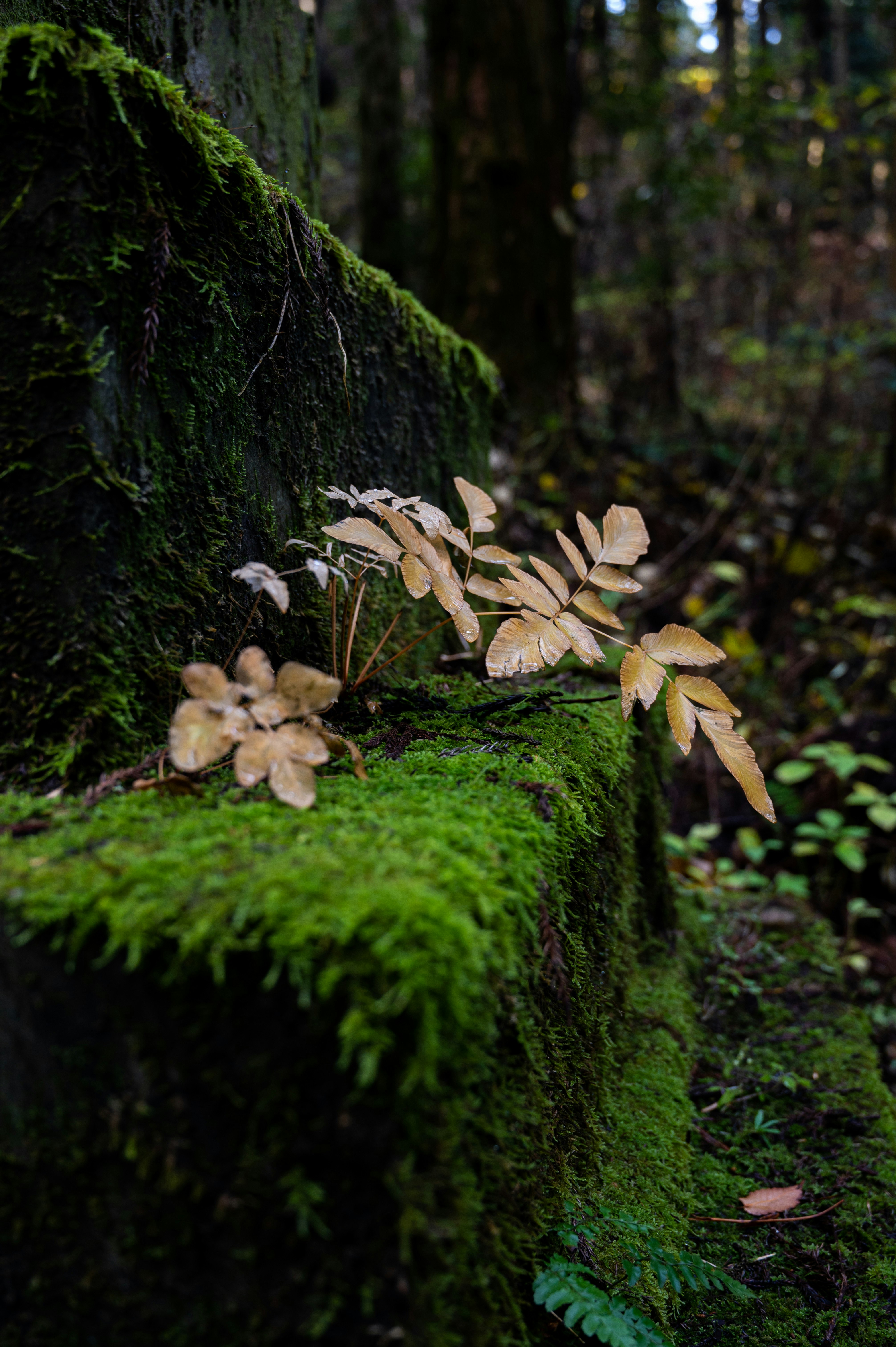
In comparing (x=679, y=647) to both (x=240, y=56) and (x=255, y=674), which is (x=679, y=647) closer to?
(x=255, y=674)

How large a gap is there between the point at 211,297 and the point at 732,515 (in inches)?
245

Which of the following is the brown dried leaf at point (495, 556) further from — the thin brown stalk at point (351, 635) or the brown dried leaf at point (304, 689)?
the brown dried leaf at point (304, 689)

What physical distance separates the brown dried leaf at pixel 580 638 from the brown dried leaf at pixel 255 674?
70cm

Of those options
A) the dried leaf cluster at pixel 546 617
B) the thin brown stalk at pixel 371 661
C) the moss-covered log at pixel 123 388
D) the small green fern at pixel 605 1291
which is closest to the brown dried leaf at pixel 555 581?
the dried leaf cluster at pixel 546 617

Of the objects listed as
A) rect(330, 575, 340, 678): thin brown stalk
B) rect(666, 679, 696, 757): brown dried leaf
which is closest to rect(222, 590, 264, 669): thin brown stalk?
rect(330, 575, 340, 678): thin brown stalk

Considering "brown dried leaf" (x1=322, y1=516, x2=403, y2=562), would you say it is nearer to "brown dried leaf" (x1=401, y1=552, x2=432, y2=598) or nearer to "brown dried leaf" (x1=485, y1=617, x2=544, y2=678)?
"brown dried leaf" (x1=401, y1=552, x2=432, y2=598)

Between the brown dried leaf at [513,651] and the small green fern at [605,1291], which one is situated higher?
the brown dried leaf at [513,651]

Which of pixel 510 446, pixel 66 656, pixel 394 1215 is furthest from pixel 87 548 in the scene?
pixel 510 446

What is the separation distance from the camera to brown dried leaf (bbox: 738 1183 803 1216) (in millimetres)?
1909

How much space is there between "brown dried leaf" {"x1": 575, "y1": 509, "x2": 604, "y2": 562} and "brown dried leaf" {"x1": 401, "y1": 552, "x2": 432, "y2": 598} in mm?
376

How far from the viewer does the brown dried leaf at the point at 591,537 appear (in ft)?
6.05

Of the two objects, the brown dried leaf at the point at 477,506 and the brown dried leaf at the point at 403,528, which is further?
the brown dried leaf at the point at 477,506

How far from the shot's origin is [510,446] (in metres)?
6.66

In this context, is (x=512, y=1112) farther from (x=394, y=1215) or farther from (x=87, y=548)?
(x=87, y=548)
